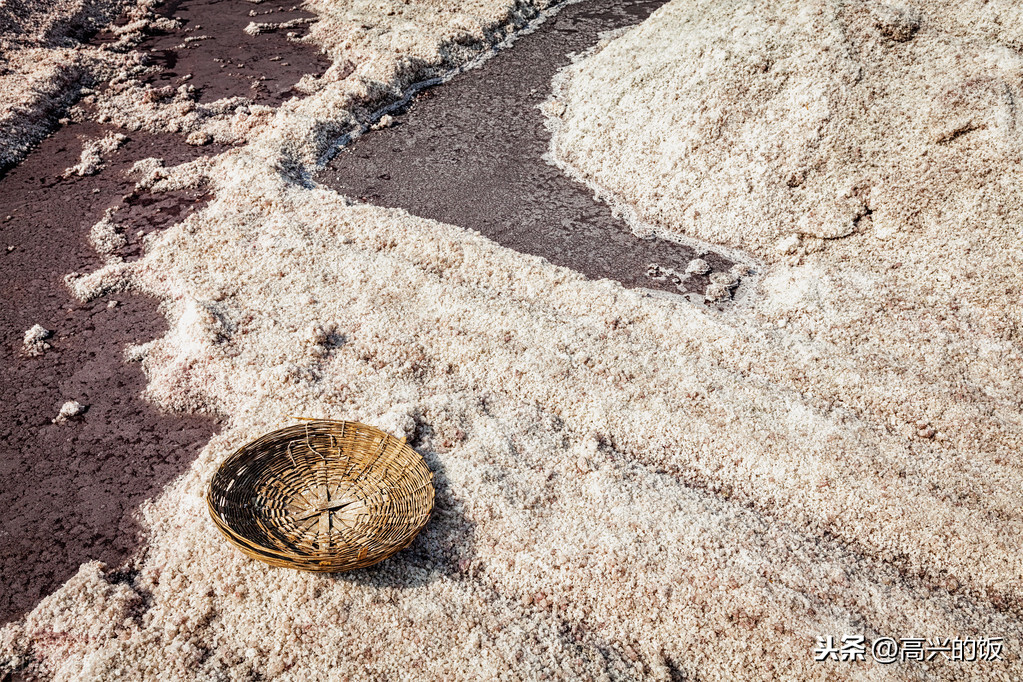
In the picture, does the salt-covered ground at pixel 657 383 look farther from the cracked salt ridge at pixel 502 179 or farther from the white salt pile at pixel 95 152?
the white salt pile at pixel 95 152

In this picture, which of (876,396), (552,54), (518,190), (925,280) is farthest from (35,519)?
(552,54)

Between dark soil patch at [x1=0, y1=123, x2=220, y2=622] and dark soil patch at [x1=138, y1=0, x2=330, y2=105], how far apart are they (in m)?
2.60

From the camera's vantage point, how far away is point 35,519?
4.09m

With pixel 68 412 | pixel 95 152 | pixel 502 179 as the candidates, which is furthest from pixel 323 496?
pixel 95 152

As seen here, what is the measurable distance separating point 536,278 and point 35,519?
3.77 m

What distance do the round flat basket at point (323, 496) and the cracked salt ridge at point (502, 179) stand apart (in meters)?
2.65

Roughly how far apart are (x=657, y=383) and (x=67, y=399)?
416 cm

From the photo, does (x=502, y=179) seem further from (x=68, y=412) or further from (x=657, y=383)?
(x=68, y=412)

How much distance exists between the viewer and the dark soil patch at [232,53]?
903cm

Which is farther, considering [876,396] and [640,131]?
[640,131]

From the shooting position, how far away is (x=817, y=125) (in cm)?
643

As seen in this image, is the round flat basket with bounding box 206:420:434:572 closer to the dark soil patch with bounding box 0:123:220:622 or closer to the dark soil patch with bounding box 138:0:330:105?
the dark soil patch with bounding box 0:123:220:622

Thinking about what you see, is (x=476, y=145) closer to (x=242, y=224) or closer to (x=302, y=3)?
(x=242, y=224)

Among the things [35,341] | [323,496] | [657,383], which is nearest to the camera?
[323,496]
